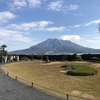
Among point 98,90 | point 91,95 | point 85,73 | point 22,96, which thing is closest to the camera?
point 22,96

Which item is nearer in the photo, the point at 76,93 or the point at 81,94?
the point at 81,94

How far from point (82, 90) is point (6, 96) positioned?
293 inches

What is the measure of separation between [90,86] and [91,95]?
133 inches

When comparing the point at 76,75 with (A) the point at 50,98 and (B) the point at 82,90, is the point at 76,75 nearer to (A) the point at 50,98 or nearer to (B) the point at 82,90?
(B) the point at 82,90

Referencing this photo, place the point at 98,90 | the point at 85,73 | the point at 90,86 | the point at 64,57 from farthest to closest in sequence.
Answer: the point at 64,57 → the point at 85,73 → the point at 90,86 → the point at 98,90

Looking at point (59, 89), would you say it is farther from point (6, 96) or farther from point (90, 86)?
point (6, 96)

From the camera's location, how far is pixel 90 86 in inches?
749

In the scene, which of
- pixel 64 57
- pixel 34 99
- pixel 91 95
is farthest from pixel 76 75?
pixel 64 57

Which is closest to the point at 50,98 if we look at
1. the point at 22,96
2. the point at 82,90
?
the point at 22,96

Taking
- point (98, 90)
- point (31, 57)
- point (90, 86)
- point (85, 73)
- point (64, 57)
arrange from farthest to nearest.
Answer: point (31, 57)
point (64, 57)
point (85, 73)
point (90, 86)
point (98, 90)

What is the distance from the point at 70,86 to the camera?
1911cm

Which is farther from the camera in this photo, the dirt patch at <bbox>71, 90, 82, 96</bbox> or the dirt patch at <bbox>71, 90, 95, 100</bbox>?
the dirt patch at <bbox>71, 90, 82, 96</bbox>

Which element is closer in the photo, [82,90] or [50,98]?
[50,98]

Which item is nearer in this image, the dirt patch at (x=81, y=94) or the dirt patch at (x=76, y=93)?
the dirt patch at (x=81, y=94)
